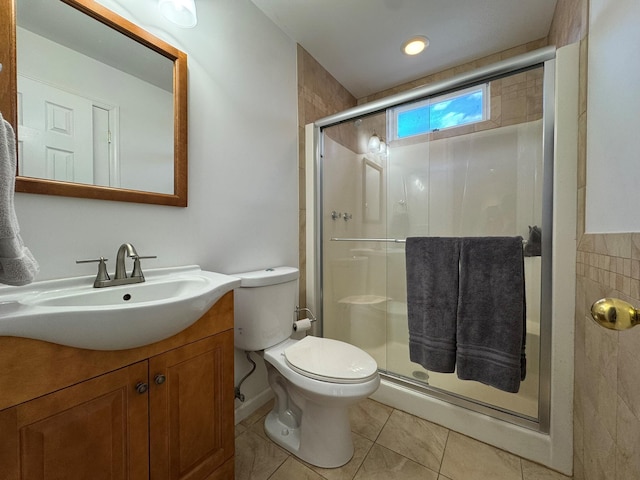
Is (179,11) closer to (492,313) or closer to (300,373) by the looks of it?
(300,373)

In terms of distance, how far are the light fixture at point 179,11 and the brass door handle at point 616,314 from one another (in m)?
1.58

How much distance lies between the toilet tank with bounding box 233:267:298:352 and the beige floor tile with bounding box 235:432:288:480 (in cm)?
45

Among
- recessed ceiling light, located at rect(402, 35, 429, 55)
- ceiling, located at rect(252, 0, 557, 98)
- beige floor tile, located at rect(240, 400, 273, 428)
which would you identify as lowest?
beige floor tile, located at rect(240, 400, 273, 428)

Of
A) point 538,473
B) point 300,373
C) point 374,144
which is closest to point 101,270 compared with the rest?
point 300,373

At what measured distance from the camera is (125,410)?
0.73m

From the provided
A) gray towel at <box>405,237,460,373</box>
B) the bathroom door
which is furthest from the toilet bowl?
the bathroom door

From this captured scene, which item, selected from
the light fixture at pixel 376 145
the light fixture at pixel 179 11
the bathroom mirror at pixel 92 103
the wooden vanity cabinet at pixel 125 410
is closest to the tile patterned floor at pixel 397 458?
the wooden vanity cabinet at pixel 125 410

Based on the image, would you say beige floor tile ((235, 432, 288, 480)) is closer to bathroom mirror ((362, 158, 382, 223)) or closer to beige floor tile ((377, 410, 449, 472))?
beige floor tile ((377, 410, 449, 472))

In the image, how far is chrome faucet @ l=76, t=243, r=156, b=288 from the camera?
92 cm

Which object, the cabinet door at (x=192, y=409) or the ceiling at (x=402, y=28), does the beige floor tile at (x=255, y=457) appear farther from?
the ceiling at (x=402, y=28)

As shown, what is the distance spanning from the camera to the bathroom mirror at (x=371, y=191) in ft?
6.24

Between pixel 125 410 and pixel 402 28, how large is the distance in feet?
7.29

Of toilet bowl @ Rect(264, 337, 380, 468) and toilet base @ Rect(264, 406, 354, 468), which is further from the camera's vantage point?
toilet base @ Rect(264, 406, 354, 468)

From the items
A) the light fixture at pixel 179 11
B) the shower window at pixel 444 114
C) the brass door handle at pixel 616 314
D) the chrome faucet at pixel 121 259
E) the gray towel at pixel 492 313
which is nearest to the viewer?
the brass door handle at pixel 616 314
